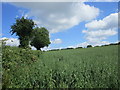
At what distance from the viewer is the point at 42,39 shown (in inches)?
955

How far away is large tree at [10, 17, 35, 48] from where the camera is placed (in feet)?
57.9

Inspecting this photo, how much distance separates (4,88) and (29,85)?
29.3 inches

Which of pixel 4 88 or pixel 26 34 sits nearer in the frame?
pixel 4 88

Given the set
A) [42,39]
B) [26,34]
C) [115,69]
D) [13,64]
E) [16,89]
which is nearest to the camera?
[16,89]

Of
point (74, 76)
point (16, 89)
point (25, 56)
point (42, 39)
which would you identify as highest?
point (42, 39)

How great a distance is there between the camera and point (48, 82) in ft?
14.3

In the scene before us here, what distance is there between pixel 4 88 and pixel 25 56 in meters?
3.28

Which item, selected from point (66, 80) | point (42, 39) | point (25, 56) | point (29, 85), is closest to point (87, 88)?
point (66, 80)

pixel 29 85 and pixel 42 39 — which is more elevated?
pixel 42 39

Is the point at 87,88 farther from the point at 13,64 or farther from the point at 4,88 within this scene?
the point at 13,64

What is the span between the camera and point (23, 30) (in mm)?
17812

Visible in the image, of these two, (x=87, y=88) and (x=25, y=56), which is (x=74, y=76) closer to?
(x=87, y=88)

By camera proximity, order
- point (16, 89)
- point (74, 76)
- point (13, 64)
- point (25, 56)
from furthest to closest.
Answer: point (25, 56) → point (13, 64) → point (74, 76) → point (16, 89)

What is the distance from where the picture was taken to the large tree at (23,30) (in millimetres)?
17641
